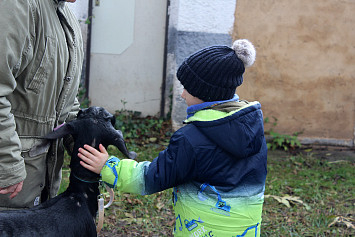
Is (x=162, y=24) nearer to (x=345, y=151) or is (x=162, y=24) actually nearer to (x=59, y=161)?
(x=345, y=151)

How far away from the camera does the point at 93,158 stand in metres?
2.43

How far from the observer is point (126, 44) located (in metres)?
7.19

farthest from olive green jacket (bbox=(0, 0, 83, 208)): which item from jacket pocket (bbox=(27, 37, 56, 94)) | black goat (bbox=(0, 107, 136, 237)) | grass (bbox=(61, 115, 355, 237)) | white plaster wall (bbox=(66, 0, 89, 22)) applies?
white plaster wall (bbox=(66, 0, 89, 22))

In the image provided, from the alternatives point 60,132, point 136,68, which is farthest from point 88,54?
point 60,132

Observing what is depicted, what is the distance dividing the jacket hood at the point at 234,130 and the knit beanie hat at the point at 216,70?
0.13m

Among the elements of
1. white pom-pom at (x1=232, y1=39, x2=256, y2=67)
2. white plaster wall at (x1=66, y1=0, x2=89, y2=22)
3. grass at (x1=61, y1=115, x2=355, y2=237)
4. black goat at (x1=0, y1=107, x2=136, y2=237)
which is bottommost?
grass at (x1=61, y1=115, x2=355, y2=237)

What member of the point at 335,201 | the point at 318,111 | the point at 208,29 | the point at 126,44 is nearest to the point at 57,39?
the point at 335,201

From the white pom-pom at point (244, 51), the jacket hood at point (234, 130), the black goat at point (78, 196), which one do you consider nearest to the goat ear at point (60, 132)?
the black goat at point (78, 196)

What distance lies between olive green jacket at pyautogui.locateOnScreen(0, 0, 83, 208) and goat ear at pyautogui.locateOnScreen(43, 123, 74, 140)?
5 centimetres

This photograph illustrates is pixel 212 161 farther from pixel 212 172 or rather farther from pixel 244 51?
pixel 244 51

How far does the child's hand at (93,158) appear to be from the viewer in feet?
7.95

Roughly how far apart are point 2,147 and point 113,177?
603 millimetres

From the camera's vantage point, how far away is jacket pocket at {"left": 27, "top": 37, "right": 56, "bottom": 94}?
87.7 inches

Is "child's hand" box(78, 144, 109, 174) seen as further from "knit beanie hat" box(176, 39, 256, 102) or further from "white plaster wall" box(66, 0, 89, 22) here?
"white plaster wall" box(66, 0, 89, 22)
